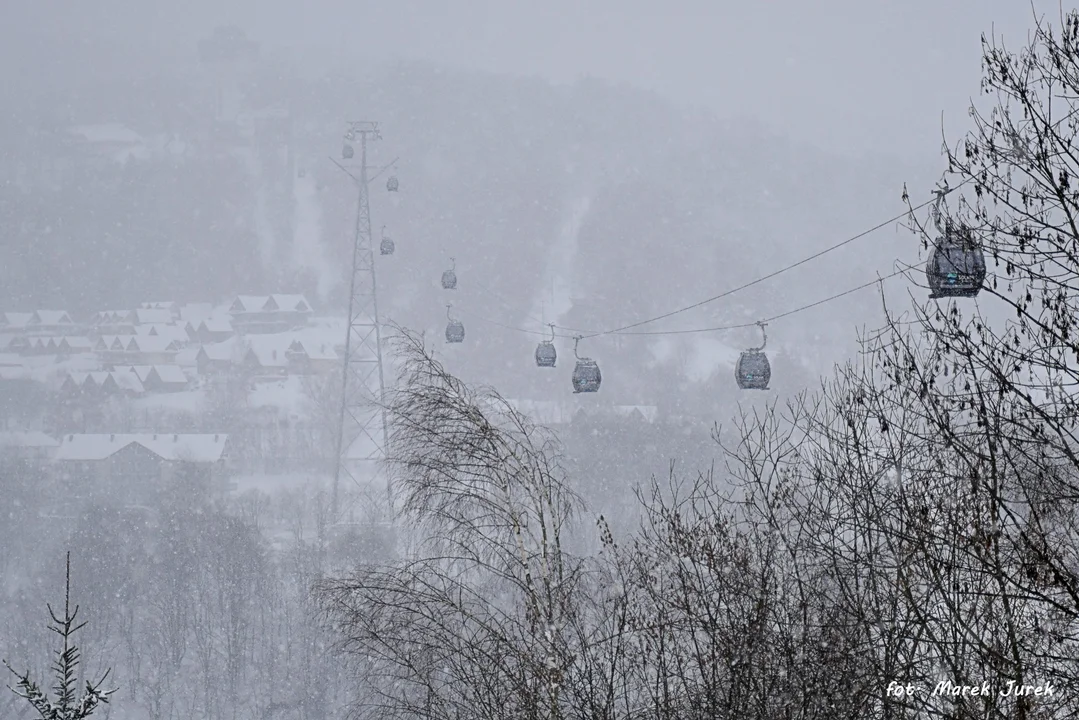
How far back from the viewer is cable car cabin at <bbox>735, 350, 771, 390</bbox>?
1099 centimetres

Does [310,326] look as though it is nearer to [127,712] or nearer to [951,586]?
[127,712]

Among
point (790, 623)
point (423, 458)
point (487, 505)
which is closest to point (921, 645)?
point (790, 623)

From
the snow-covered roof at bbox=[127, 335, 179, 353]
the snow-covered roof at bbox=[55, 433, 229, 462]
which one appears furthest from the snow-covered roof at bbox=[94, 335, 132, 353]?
the snow-covered roof at bbox=[55, 433, 229, 462]

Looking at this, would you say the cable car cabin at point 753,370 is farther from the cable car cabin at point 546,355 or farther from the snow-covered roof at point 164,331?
the snow-covered roof at point 164,331

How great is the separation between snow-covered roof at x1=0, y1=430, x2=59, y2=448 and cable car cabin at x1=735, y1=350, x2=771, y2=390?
50761 millimetres

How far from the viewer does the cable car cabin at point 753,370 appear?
1099cm

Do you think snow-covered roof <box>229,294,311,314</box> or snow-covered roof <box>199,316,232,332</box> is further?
snow-covered roof <box>229,294,311,314</box>

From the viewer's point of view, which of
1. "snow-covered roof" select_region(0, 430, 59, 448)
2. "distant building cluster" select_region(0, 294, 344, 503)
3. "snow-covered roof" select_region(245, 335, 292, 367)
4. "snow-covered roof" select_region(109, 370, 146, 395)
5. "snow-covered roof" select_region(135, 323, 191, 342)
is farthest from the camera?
"snow-covered roof" select_region(135, 323, 191, 342)

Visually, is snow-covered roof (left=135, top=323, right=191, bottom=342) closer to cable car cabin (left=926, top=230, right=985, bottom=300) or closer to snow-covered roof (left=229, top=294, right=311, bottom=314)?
snow-covered roof (left=229, top=294, right=311, bottom=314)

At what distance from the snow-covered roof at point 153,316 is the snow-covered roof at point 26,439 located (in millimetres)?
22319

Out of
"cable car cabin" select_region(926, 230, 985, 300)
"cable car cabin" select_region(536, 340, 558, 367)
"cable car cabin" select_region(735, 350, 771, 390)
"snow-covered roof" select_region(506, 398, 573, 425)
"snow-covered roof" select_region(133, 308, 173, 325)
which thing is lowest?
"cable car cabin" select_region(926, 230, 985, 300)

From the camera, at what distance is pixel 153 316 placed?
80188mm

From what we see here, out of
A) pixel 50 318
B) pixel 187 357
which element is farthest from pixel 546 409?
pixel 50 318

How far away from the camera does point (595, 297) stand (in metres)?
71.1
